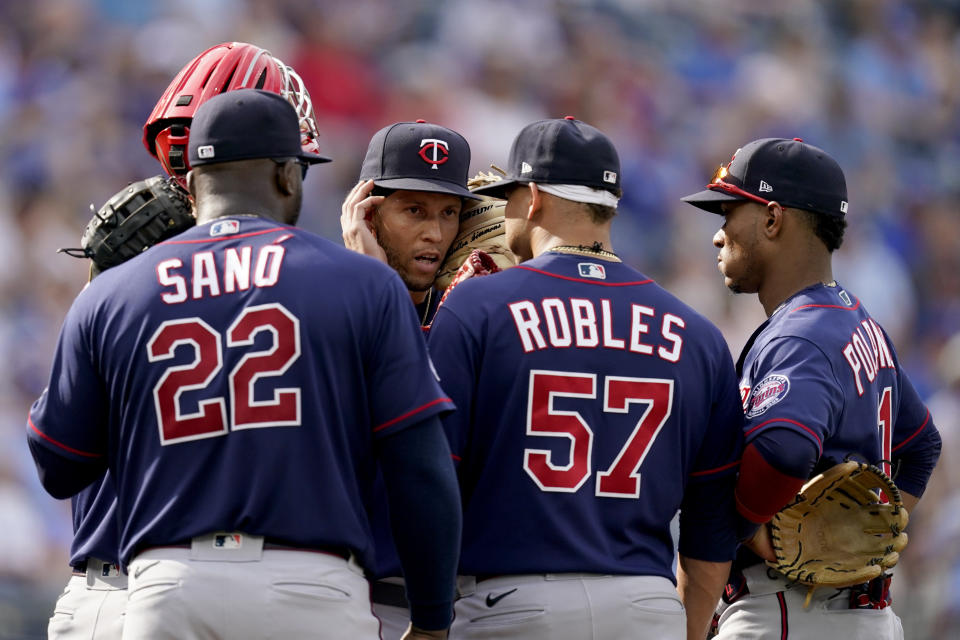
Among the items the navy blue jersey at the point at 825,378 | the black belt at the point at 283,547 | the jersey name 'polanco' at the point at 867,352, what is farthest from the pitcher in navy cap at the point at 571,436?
the jersey name 'polanco' at the point at 867,352

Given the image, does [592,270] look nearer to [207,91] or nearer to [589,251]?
[589,251]

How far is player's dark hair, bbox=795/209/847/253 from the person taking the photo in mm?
3809

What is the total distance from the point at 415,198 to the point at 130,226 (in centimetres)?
108

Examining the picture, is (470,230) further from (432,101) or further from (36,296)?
(432,101)

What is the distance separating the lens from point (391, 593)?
11.0 ft

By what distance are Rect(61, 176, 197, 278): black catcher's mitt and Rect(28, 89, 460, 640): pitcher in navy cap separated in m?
0.42

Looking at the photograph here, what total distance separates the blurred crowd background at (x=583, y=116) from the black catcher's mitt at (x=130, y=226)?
396 cm

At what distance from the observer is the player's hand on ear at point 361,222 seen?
12.1 feet

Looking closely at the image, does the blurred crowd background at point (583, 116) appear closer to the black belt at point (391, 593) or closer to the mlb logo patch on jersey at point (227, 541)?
the black belt at point (391, 593)

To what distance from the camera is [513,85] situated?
31.1 feet

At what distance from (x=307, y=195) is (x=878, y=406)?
5.53 meters

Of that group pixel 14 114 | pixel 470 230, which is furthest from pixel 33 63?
pixel 470 230

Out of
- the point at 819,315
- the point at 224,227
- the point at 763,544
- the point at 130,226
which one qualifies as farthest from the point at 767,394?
the point at 130,226

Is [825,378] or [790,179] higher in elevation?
[790,179]
